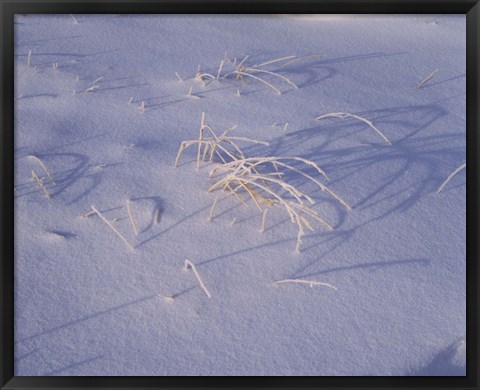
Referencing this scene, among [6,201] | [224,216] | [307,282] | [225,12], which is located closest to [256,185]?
[224,216]

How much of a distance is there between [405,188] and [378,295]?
0.41 m

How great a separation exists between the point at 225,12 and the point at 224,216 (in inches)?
23.0

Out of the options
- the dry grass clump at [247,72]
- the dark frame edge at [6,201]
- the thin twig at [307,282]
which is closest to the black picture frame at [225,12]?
the dark frame edge at [6,201]

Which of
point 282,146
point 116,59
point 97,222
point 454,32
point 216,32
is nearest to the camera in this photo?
point 97,222

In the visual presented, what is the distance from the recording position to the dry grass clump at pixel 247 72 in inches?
72.2

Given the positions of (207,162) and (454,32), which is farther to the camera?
(454,32)

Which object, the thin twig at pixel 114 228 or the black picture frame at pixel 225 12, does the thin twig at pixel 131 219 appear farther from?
the black picture frame at pixel 225 12

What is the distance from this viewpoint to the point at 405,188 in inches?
58.4

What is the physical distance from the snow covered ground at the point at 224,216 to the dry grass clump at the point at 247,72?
0.02 m

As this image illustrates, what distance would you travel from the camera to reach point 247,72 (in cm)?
194

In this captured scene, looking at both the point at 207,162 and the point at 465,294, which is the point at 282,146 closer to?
the point at 207,162

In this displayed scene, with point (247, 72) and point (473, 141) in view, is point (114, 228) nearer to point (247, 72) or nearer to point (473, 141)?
point (247, 72)

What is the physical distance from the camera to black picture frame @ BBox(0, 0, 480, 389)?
3.45ft

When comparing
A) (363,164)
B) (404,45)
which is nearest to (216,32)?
(404,45)
